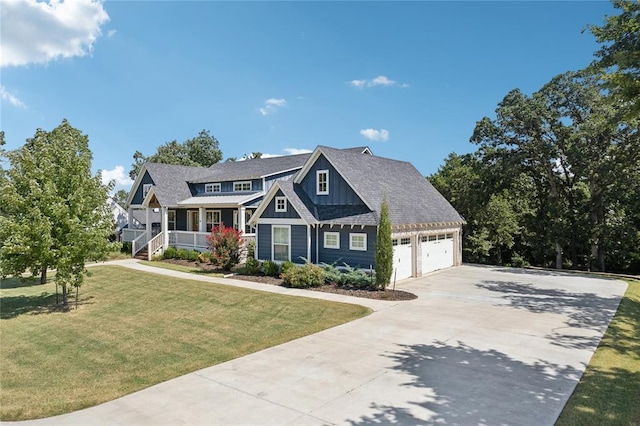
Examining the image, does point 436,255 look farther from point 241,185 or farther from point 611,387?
point 611,387

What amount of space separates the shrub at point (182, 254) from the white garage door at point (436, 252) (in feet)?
50.6

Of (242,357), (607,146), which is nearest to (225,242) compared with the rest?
(242,357)

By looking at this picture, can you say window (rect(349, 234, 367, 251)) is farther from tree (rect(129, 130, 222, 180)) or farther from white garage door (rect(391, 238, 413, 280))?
tree (rect(129, 130, 222, 180))

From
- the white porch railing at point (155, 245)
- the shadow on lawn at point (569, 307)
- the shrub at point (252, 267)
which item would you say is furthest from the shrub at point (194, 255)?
the shadow on lawn at point (569, 307)

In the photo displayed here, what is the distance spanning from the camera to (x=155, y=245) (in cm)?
2778

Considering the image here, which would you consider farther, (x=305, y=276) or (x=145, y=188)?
(x=145, y=188)

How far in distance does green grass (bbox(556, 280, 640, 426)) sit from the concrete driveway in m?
0.21

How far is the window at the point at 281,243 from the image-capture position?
20.8m

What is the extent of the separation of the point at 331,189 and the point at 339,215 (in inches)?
71.4

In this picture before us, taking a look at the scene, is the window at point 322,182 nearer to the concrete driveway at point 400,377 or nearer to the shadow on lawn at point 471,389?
the concrete driveway at point 400,377

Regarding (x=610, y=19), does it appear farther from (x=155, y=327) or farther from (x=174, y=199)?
(x=174, y=199)

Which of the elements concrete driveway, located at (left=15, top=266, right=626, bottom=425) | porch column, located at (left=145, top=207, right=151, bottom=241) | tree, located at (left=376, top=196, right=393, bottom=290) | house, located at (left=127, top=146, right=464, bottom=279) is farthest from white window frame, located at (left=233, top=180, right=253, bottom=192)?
concrete driveway, located at (left=15, top=266, right=626, bottom=425)

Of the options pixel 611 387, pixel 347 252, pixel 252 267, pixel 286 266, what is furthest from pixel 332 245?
pixel 611 387

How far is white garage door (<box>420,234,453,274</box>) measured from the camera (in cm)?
2212
